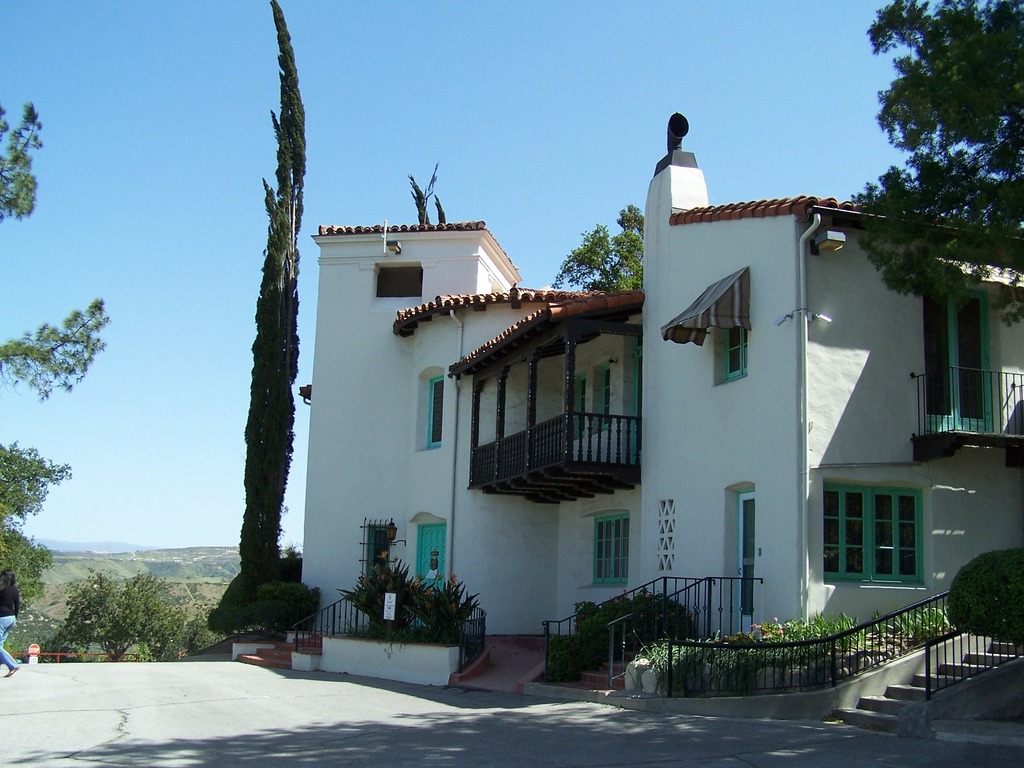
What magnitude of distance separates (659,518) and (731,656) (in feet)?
14.0

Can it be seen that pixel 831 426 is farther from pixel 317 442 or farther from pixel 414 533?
pixel 317 442

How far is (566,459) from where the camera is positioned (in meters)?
16.6

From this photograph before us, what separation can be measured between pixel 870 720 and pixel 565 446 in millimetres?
6671

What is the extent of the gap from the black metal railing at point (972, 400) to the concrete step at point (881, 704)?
406cm

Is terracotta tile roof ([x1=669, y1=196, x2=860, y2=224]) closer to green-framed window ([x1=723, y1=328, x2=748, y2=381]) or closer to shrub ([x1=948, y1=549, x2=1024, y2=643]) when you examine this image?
green-framed window ([x1=723, y1=328, x2=748, y2=381])

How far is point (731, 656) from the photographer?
1241 centimetres

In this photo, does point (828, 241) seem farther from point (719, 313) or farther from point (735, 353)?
point (735, 353)

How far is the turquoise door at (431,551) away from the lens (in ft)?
70.0

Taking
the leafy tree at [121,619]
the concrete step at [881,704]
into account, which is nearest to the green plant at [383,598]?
the concrete step at [881,704]

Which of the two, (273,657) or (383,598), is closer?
(383,598)

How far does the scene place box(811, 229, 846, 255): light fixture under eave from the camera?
1376 centimetres

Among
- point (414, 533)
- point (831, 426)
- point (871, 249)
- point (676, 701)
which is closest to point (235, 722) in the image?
point (676, 701)

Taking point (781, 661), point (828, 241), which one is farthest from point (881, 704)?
point (828, 241)

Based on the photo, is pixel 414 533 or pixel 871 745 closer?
pixel 871 745
